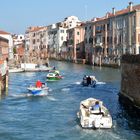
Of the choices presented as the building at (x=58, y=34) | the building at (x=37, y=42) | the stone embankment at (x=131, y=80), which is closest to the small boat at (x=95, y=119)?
the stone embankment at (x=131, y=80)

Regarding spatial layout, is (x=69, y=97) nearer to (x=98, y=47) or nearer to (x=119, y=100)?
(x=119, y=100)

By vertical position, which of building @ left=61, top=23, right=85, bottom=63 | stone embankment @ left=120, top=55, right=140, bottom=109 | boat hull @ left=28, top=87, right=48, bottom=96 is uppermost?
building @ left=61, top=23, right=85, bottom=63

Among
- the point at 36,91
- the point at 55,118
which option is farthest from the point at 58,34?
the point at 55,118

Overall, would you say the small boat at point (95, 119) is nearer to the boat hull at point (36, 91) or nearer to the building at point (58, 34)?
the boat hull at point (36, 91)

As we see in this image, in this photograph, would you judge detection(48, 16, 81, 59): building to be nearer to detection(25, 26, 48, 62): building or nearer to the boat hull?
detection(25, 26, 48, 62): building

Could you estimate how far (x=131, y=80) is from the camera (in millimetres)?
29328

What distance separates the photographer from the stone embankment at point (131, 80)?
27417 millimetres

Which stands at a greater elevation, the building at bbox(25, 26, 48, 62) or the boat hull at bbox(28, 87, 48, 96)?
the building at bbox(25, 26, 48, 62)

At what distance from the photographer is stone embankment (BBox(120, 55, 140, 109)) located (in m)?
27.4

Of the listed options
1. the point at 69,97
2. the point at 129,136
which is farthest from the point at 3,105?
the point at 129,136

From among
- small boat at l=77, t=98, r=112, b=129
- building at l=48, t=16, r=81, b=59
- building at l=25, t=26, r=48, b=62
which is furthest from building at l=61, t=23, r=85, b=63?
small boat at l=77, t=98, r=112, b=129

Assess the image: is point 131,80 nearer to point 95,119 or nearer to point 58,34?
point 95,119

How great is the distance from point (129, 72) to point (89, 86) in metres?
15.0

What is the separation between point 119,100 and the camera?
1313 inches
